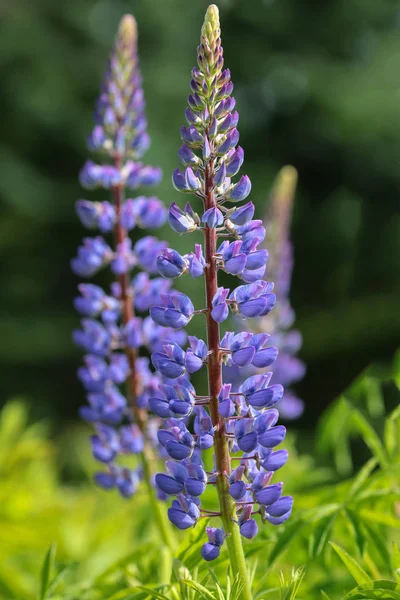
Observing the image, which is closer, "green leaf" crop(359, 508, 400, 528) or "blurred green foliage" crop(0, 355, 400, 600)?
"blurred green foliage" crop(0, 355, 400, 600)

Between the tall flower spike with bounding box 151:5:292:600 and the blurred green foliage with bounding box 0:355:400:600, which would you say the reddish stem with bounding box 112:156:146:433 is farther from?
the tall flower spike with bounding box 151:5:292:600

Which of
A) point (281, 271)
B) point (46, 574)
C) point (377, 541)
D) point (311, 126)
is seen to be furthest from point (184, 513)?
point (311, 126)

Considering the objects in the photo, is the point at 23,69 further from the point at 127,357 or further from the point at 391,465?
the point at 391,465

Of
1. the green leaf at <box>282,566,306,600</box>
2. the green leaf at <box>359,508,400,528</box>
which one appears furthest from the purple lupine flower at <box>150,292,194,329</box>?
the green leaf at <box>359,508,400,528</box>

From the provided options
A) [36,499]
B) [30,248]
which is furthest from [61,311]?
[36,499]

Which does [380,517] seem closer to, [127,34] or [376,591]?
[376,591]

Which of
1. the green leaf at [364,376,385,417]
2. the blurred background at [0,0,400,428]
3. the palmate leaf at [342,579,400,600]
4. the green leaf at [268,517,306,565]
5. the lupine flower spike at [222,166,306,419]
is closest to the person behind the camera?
the palmate leaf at [342,579,400,600]

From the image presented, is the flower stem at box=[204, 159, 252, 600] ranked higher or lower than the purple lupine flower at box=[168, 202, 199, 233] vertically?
lower

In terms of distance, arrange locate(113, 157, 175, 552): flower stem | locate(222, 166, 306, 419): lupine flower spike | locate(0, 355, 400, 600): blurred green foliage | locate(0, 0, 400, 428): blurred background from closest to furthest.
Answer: locate(0, 355, 400, 600): blurred green foliage
locate(113, 157, 175, 552): flower stem
locate(222, 166, 306, 419): lupine flower spike
locate(0, 0, 400, 428): blurred background
